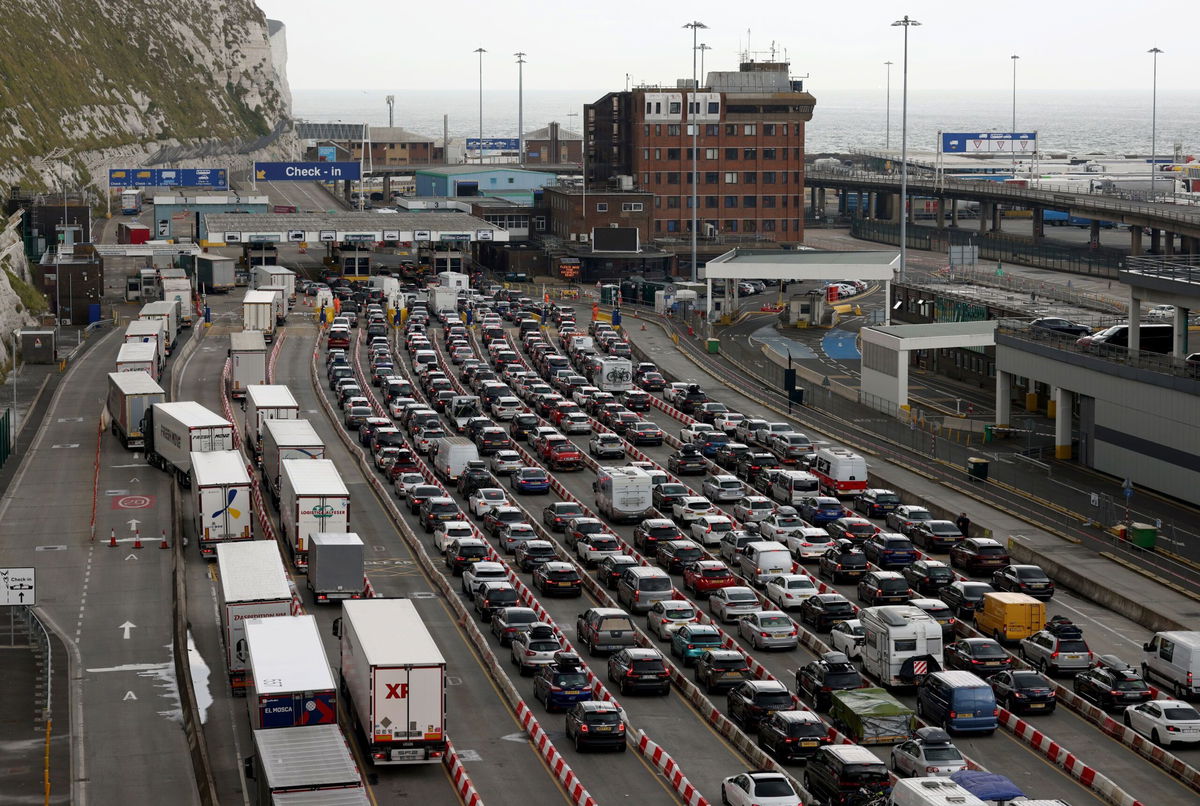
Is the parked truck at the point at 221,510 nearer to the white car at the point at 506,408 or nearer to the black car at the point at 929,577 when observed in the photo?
the black car at the point at 929,577

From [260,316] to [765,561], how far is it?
191 ft

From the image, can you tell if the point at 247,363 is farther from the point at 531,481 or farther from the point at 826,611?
the point at 826,611

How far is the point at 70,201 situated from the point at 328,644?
119m

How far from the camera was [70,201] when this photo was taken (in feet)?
520

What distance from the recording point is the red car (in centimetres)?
5356

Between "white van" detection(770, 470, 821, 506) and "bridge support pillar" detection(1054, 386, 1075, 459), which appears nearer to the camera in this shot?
"white van" detection(770, 470, 821, 506)

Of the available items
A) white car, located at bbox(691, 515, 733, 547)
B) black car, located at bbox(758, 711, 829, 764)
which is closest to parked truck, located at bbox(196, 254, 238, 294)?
white car, located at bbox(691, 515, 733, 547)

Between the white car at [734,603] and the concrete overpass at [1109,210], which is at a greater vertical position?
the concrete overpass at [1109,210]

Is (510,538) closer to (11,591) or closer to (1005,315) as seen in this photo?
(11,591)

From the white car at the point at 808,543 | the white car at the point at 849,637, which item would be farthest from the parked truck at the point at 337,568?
the white car at the point at 808,543

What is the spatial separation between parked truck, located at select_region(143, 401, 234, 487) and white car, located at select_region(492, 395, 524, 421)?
56.4 feet

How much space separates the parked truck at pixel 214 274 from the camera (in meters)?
132

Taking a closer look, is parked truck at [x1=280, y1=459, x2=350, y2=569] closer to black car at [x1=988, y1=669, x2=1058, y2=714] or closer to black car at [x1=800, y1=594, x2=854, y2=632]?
black car at [x1=800, y1=594, x2=854, y2=632]

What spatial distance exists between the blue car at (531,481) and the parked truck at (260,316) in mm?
39834
